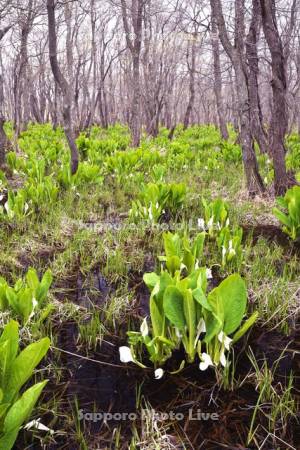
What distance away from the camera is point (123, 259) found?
2.96 m

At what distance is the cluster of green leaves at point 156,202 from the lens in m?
3.69

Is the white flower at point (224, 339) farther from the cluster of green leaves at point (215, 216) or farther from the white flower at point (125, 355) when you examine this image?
the cluster of green leaves at point (215, 216)

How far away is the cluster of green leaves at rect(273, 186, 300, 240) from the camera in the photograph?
320 centimetres

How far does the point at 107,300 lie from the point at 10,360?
1172 millimetres

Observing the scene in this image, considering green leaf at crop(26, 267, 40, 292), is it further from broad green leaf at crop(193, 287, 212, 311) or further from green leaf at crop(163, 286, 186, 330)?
broad green leaf at crop(193, 287, 212, 311)

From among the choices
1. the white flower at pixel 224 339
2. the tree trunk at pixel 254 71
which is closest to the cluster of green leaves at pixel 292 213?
the white flower at pixel 224 339

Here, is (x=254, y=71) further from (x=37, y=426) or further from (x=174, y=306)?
(x=37, y=426)

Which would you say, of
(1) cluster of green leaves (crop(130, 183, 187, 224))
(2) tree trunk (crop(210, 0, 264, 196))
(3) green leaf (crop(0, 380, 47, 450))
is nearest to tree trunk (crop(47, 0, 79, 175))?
(1) cluster of green leaves (crop(130, 183, 187, 224))

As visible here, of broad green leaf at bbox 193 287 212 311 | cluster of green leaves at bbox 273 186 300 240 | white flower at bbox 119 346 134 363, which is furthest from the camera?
cluster of green leaves at bbox 273 186 300 240

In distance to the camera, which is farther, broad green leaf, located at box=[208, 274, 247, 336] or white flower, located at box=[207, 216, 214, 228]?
white flower, located at box=[207, 216, 214, 228]

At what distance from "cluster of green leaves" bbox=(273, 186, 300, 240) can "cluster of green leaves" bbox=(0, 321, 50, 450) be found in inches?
97.0

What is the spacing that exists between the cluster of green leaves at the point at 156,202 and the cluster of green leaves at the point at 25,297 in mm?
1763

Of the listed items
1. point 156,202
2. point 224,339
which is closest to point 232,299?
point 224,339

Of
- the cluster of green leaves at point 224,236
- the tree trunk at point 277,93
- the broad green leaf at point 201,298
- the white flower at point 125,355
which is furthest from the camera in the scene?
the tree trunk at point 277,93
